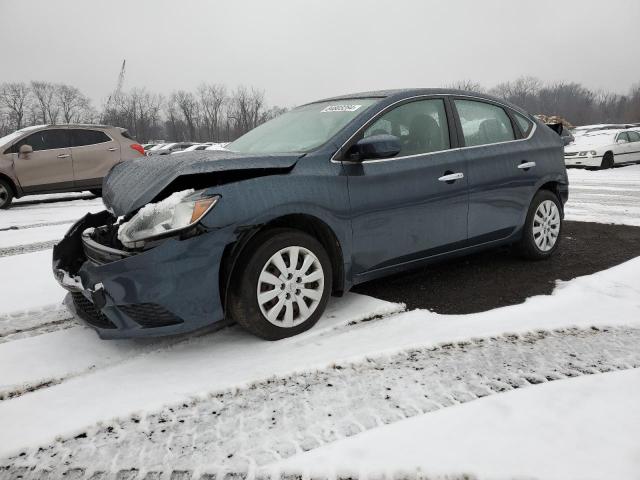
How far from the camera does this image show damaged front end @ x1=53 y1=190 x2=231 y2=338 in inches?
Result: 103

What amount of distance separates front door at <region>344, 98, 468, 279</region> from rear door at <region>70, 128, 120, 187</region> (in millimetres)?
8971

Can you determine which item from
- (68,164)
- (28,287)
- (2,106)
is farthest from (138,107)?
(28,287)

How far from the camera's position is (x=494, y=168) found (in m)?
4.13

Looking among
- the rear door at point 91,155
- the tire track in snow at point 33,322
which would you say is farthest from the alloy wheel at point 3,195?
the tire track in snow at point 33,322

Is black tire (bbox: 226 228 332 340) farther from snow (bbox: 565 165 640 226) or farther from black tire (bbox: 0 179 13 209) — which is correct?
black tire (bbox: 0 179 13 209)

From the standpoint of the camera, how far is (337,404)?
232 centimetres

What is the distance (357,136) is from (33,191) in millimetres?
9364

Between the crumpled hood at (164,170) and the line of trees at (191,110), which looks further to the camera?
the line of trees at (191,110)

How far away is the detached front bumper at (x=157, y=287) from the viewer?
2.61 meters

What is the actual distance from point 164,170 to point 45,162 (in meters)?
9.03

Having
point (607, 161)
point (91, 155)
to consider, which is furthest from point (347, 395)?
point (607, 161)

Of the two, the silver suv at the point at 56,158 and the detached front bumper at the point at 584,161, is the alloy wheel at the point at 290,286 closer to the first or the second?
the silver suv at the point at 56,158

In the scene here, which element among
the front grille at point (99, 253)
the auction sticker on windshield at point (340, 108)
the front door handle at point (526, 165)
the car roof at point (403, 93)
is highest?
the car roof at point (403, 93)

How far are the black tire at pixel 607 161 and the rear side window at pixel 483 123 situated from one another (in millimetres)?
14789
